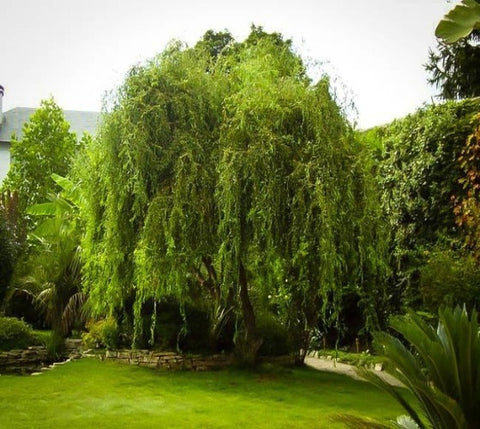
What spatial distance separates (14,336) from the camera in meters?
11.8

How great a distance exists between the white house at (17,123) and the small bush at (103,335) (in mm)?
19940

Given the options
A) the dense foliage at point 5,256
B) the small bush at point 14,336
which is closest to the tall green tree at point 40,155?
the dense foliage at point 5,256

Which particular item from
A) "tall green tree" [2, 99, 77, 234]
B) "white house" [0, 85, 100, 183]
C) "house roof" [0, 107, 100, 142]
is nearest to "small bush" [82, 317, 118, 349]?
"tall green tree" [2, 99, 77, 234]

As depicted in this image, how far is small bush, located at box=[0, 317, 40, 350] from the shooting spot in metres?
11.6

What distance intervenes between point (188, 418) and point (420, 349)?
337 cm

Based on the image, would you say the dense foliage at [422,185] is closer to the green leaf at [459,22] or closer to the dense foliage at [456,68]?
the green leaf at [459,22]

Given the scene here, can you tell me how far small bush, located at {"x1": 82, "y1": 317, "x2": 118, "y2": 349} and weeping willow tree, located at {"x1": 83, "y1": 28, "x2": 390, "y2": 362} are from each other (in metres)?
1.98

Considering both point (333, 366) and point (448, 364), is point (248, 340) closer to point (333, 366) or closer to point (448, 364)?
point (333, 366)

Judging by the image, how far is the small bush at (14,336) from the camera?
11562 millimetres

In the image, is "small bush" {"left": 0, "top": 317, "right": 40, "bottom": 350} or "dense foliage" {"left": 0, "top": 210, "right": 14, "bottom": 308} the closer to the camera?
"small bush" {"left": 0, "top": 317, "right": 40, "bottom": 350}

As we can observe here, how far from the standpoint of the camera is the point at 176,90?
9328 millimetres

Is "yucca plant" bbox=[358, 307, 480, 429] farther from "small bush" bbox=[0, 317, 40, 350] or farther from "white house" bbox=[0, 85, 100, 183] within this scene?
"white house" bbox=[0, 85, 100, 183]

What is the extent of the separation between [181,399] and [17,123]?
91.3 ft

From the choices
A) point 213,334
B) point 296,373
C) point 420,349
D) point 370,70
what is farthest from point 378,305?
point 420,349
